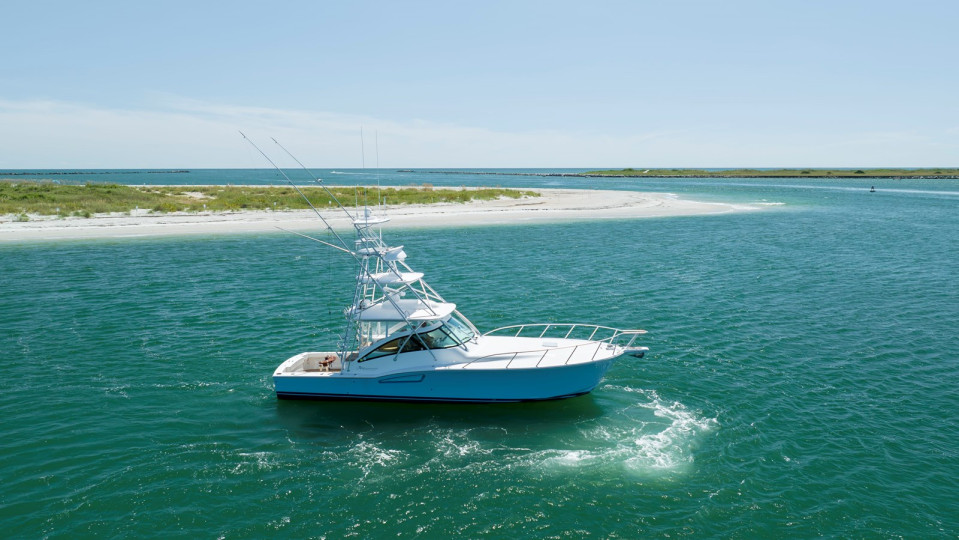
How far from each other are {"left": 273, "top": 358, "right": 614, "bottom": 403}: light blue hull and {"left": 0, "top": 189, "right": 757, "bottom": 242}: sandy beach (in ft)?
134

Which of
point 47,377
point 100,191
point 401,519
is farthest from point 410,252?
point 100,191

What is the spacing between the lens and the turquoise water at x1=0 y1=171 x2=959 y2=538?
11859mm

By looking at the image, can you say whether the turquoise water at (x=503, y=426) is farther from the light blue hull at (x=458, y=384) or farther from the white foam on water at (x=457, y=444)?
the light blue hull at (x=458, y=384)

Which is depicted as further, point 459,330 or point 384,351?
point 459,330

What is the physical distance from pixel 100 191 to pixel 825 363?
91.7 metres

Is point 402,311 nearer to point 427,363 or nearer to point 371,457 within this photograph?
point 427,363

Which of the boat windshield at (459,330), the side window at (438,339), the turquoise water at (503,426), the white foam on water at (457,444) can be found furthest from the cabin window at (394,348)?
the white foam on water at (457,444)

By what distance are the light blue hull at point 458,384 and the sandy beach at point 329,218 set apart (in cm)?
4076

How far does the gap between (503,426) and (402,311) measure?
180 inches

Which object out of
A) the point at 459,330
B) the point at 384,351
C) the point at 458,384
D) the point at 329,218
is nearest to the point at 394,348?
the point at 384,351

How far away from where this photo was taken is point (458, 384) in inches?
643

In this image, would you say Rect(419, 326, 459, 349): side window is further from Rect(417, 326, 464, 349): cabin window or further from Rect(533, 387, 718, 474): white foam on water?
Rect(533, 387, 718, 474): white foam on water

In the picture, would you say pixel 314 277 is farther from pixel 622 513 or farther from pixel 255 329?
pixel 622 513

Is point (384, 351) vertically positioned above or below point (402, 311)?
below
